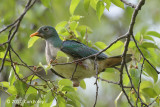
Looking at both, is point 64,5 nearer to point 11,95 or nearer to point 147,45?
point 147,45

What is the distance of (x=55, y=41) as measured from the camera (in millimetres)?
4484

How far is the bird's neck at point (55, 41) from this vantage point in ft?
14.5

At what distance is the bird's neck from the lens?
4419 millimetres

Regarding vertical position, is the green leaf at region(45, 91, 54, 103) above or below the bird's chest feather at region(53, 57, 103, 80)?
below

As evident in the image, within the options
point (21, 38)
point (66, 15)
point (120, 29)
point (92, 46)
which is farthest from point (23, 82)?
point (120, 29)

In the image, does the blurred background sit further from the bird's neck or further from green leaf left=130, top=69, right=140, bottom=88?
green leaf left=130, top=69, right=140, bottom=88

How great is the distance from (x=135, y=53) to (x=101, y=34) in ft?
17.0

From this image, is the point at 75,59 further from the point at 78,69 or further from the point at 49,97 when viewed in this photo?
the point at 49,97

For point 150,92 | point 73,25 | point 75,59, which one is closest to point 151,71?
point 150,92

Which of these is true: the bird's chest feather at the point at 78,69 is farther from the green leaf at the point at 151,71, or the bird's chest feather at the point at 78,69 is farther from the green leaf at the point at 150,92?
the green leaf at the point at 151,71

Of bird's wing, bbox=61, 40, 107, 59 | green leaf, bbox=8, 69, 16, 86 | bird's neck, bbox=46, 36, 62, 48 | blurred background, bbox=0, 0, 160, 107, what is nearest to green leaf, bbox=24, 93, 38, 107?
green leaf, bbox=8, 69, 16, 86

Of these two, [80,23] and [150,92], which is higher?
[80,23]

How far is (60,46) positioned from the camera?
437cm

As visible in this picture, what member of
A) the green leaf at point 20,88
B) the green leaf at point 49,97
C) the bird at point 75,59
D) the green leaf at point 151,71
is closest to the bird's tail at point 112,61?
the bird at point 75,59
